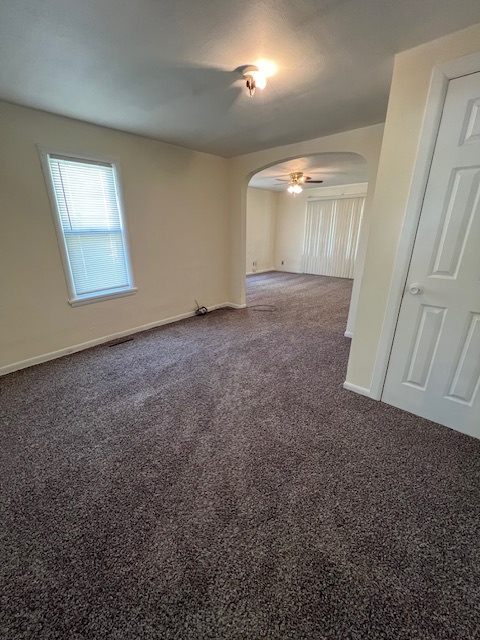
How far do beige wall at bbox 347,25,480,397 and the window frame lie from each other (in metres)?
2.73

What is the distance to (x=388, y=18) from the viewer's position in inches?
53.3

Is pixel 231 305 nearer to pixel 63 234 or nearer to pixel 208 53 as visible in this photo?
pixel 63 234

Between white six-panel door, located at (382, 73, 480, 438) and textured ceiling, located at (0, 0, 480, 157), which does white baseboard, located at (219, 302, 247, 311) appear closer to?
textured ceiling, located at (0, 0, 480, 157)

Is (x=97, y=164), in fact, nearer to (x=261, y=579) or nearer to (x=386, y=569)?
(x=261, y=579)

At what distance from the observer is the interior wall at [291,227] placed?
24.7 feet

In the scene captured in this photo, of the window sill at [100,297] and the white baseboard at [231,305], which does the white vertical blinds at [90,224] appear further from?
the white baseboard at [231,305]

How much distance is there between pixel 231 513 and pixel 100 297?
8.98ft

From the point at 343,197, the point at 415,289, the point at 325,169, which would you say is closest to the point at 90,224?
the point at 415,289

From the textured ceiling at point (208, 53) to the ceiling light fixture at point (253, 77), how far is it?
66mm

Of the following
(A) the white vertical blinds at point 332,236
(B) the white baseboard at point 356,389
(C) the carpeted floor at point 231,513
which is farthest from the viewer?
(A) the white vertical blinds at point 332,236

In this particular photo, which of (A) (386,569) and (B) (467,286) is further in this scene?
(B) (467,286)

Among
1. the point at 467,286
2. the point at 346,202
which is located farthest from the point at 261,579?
the point at 346,202

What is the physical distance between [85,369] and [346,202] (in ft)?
23.2

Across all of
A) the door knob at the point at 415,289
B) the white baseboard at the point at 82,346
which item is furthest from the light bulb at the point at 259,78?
the white baseboard at the point at 82,346
